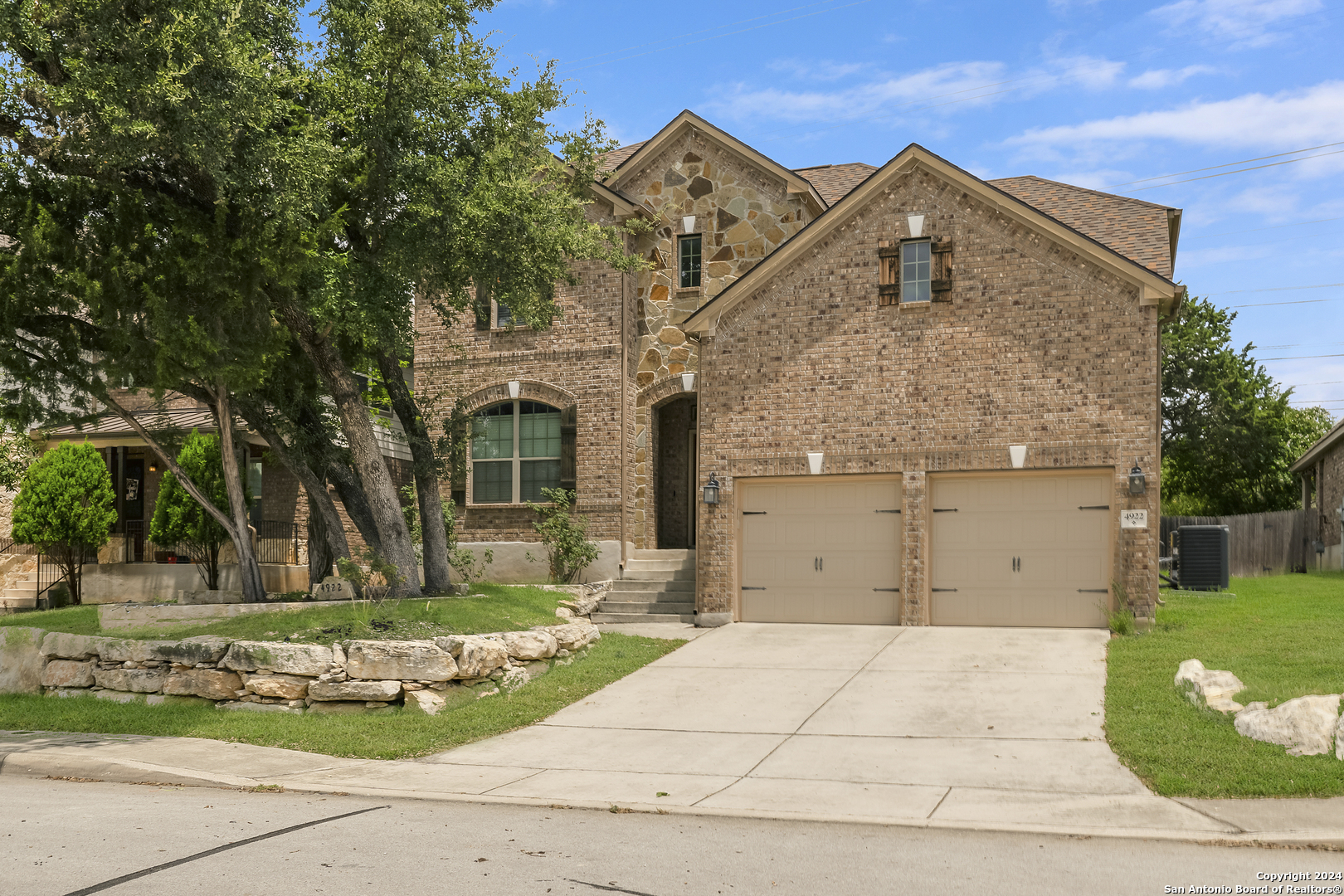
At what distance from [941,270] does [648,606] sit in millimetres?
7507

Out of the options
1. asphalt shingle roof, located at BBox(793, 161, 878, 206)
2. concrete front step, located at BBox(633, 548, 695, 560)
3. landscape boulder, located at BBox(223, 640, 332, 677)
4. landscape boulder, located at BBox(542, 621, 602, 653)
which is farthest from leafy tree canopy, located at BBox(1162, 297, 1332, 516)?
landscape boulder, located at BBox(223, 640, 332, 677)

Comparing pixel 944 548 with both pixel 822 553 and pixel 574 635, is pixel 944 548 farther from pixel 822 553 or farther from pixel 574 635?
pixel 574 635

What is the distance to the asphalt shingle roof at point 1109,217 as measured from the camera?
16.1 meters

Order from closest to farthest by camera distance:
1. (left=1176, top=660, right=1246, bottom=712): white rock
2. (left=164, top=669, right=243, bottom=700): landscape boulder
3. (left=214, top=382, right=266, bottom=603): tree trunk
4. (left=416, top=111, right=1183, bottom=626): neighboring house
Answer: (left=1176, top=660, right=1246, bottom=712): white rock → (left=164, top=669, right=243, bottom=700): landscape boulder → (left=214, top=382, right=266, bottom=603): tree trunk → (left=416, top=111, right=1183, bottom=626): neighboring house

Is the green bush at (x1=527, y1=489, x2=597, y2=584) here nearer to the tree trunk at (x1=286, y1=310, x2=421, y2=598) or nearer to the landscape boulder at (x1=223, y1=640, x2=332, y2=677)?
the tree trunk at (x1=286, y1=310, x2=421, y2=598)

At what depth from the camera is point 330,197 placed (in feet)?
44.2

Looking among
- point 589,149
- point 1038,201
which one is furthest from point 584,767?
point 1038,201

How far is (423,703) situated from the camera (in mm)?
11844

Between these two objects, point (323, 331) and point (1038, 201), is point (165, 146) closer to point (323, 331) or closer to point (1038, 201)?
point (323, 331)

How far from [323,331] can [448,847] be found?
331 inches

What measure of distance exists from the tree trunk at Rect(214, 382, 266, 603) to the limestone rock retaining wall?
2168 millimetres

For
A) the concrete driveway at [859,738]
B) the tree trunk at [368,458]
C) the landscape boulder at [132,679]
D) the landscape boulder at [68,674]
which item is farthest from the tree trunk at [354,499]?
the concrete driveway at [859,738]

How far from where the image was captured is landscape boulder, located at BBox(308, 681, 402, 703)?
464 inches

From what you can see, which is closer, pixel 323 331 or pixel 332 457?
pixel 323 331
